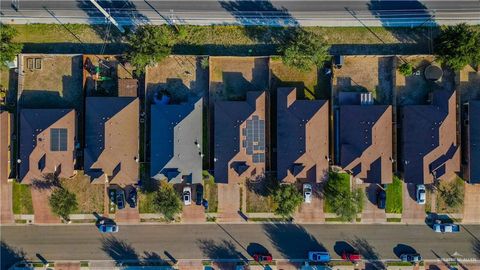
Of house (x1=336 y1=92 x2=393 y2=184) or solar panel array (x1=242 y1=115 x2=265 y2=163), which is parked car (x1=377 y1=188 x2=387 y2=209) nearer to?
house (x1=336 y1=92 x2=393 y2=184)

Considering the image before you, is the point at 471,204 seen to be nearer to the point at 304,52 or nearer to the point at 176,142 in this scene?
the point at 304,52

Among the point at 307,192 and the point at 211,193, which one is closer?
the point at 307,192

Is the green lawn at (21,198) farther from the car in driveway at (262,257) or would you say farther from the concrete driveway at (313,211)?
the concrete driveway at (313,211)

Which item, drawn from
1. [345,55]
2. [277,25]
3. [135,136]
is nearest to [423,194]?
[345,55]

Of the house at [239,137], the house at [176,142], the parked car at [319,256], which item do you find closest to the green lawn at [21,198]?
the house at [176,142]

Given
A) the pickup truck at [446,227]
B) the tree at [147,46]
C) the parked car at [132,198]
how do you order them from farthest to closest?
the parked car at [132,198] < the pickup truck at [446,227] < the tree at [147,46]

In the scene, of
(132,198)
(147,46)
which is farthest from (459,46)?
(132,198)
